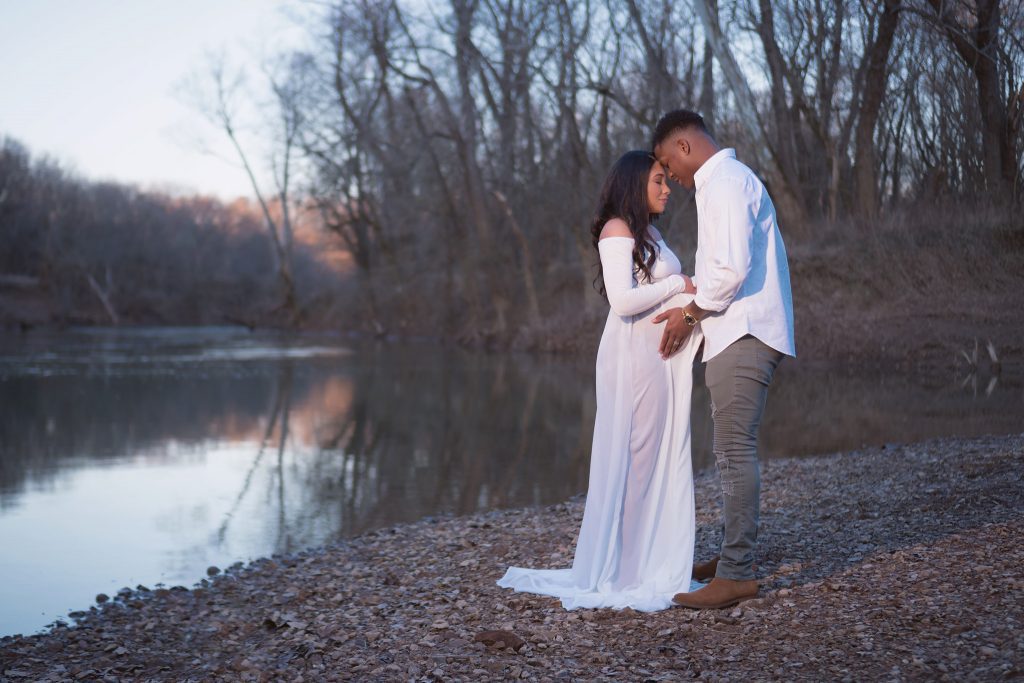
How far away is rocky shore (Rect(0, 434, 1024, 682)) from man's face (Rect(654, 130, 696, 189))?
6.33 feet

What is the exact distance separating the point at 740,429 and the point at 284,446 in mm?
9246

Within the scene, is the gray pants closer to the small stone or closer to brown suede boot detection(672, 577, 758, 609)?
brown suede boot detection(672, 577, 758, 609)

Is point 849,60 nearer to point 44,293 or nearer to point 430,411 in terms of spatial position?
point 430,411

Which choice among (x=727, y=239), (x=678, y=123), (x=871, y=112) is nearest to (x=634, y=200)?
(x=678, y=123)

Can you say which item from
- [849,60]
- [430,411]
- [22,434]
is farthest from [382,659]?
[849,60]

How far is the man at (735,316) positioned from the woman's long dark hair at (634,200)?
0.77ft

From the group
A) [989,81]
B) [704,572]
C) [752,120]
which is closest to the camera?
[704,572]

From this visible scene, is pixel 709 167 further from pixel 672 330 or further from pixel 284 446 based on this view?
pixel 284 446

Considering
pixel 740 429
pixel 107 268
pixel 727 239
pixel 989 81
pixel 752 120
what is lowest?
pixel 740 429

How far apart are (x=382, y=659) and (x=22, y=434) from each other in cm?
1082

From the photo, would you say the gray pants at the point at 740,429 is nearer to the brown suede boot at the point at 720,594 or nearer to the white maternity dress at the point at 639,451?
the brown suede boot at the point at 720,594

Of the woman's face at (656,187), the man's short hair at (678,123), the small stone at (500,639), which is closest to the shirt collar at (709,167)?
the man's short hair at (678,123)

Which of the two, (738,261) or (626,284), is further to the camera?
(626,284)

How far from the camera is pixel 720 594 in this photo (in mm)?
4379
